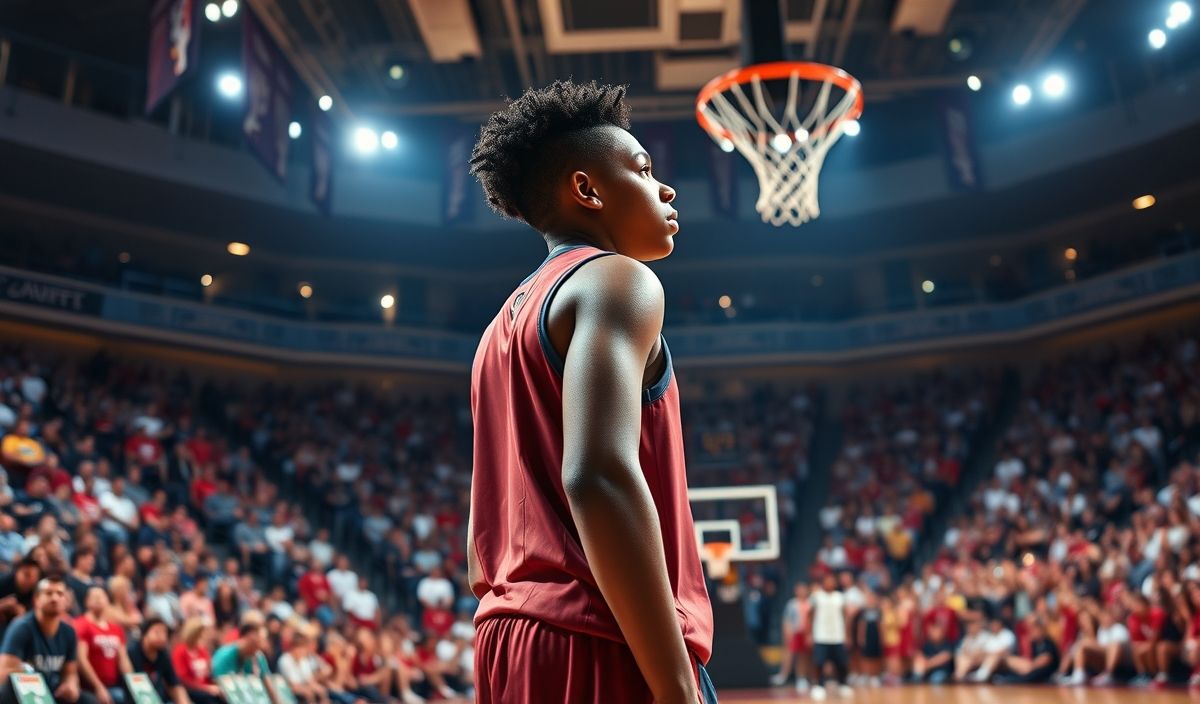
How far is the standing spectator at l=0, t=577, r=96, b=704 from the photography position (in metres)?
5.76

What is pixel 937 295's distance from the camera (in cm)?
2006

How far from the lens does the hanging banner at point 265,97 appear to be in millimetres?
11180

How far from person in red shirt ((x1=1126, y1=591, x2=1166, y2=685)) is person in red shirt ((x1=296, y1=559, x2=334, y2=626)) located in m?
8.53

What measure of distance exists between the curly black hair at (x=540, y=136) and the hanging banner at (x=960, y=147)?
49.4 feet

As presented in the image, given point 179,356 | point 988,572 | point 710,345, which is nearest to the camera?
point 988,572

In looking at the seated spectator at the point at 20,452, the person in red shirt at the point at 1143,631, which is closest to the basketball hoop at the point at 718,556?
the person in red shirt at the point at 1143,631

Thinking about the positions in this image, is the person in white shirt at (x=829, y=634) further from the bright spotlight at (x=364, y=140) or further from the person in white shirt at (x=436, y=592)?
the bright spotlight at (x=364, y=140)

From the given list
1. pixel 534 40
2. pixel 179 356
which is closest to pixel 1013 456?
pixel 534 40

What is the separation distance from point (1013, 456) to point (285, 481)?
11.5 m

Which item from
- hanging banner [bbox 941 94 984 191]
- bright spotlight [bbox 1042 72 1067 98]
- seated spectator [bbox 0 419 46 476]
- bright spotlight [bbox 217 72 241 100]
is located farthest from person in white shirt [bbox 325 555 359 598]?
bright spotlight [bbox 1042 72 1067 98]

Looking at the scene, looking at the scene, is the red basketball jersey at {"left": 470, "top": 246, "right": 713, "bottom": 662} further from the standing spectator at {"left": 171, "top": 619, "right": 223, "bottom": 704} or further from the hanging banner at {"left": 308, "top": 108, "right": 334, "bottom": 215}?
the hanging banner at {"left": 308, "top": 108, "right": 334, "bottom": 215}

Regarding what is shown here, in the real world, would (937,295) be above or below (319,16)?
below

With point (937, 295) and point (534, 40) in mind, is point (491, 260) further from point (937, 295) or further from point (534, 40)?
point (937, 295)

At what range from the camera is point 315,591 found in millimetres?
11484
